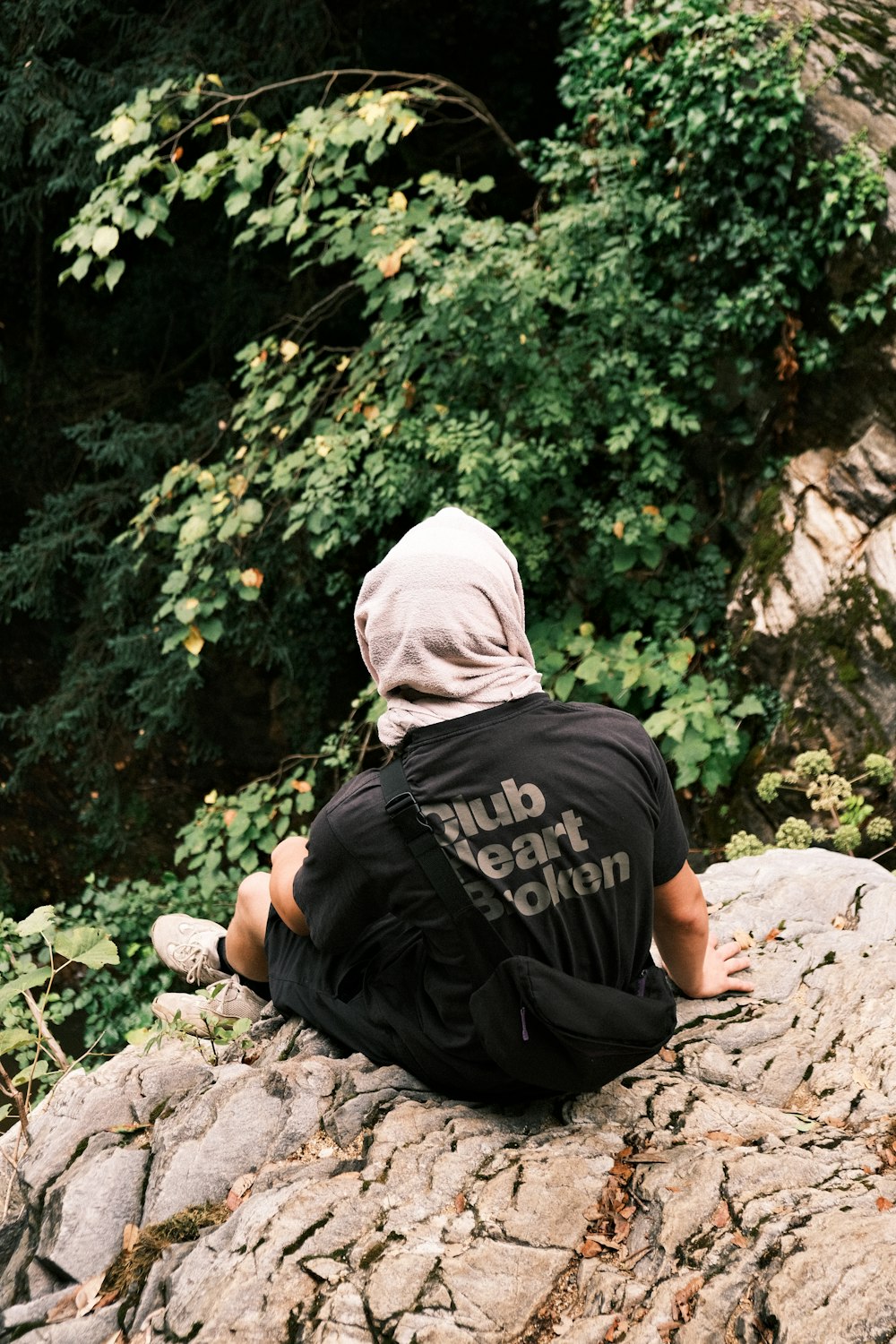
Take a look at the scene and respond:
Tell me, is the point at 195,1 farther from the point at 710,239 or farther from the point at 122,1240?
the point at 122,1240

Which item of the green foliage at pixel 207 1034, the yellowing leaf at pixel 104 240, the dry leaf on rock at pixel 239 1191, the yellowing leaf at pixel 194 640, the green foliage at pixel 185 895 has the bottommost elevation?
the green foliage at pixel 185 895

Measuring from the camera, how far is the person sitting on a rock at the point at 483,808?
1.69m

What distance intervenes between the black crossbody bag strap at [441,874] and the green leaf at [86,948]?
84cm

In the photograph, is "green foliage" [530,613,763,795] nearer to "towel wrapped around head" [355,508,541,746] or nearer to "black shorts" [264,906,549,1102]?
"black shorts" [264,906,549,1102]

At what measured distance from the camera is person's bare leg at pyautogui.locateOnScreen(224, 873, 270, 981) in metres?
2.38

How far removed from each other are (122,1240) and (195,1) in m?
5.98

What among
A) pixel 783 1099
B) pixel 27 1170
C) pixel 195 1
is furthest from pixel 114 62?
pixel 783 1099

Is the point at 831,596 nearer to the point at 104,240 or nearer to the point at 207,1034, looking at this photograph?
the point at 207,1034

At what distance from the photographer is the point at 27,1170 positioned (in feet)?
6.75

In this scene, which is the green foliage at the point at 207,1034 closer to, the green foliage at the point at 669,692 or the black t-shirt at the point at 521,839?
the black t-shirt at the point at 521,839

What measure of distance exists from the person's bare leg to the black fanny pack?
2.49 feet

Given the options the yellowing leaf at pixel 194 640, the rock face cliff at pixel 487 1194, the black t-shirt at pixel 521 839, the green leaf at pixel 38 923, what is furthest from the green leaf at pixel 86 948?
the yellowing leaf at pixel 194 640

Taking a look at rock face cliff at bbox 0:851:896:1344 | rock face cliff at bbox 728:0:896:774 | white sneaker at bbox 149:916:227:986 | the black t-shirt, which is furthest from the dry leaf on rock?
rock face cliff at bbox 728:0:896:774

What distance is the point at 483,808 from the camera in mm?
1689
